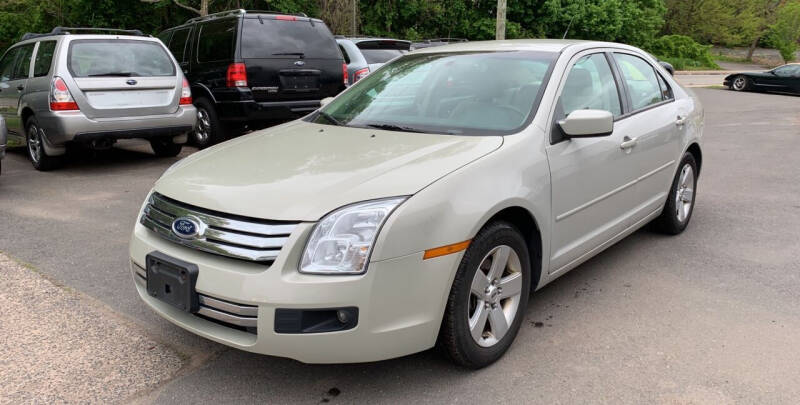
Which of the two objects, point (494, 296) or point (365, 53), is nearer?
point (494, 296)

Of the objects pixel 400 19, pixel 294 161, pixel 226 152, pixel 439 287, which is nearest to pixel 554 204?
pixel 439 287

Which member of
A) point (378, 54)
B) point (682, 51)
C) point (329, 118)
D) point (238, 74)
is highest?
point (682, 51)

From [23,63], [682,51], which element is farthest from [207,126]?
[682,51]

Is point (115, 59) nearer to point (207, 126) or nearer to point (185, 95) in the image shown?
point (185, 95)

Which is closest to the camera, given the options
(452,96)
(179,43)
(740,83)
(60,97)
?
(452,96)

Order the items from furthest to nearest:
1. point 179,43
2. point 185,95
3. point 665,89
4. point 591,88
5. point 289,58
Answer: point 179,43, point 289,58, point 185,95, point 665,89, point 591,88

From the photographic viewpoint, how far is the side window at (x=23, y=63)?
8047 millimetres

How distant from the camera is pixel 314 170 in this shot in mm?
2949

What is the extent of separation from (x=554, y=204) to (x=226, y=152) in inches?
70.3

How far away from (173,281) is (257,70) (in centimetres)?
591

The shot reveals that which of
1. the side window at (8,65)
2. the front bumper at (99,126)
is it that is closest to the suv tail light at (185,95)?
the front bumper at (99,126)

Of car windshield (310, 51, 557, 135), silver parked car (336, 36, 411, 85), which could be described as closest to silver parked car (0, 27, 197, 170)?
silver parked car (336, 36, 411, 85)

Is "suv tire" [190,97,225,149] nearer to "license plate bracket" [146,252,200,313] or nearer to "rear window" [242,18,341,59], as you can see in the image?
"rear window" [242,18,341,59]

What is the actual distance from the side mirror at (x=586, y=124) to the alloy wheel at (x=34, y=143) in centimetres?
671
